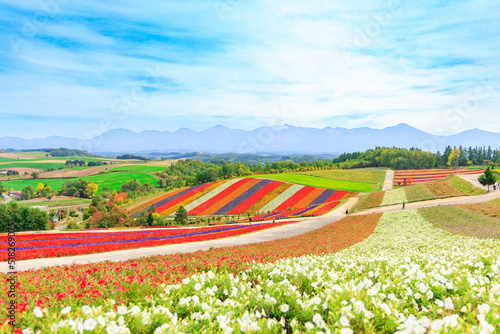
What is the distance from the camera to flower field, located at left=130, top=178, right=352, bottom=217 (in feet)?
197

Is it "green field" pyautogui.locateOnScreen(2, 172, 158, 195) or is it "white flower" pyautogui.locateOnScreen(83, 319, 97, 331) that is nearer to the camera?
Answer: "white flower" pyautogui.locateOnScreen(83, 319, 97, 331)

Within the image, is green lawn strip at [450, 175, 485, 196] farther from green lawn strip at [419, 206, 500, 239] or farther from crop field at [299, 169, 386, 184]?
crop field at [299, 169, 386, 184]

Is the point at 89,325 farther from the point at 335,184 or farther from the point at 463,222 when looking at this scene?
the point at 335,184

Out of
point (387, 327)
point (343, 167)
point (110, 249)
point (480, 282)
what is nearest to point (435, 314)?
point (387, 327)

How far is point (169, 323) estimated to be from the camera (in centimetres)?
459

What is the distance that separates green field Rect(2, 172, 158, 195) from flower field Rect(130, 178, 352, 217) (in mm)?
68576

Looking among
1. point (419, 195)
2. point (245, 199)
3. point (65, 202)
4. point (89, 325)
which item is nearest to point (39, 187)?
point (65, 202)

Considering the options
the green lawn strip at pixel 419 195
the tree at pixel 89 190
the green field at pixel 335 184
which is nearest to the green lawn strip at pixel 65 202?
the tree at pixel 89 190

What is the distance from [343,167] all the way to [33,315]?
131m

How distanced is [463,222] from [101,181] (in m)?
151

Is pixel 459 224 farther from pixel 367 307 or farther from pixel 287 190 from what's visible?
pixel 287 190

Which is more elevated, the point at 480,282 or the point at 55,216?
the point at 480,282

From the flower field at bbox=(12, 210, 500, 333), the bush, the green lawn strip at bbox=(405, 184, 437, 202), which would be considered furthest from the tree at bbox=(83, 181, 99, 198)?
the flower field at bbox=(12, 210, 500, 333)

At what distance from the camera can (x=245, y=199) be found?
65312 millimetres
